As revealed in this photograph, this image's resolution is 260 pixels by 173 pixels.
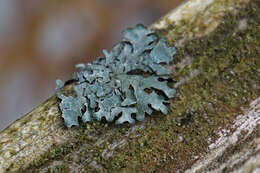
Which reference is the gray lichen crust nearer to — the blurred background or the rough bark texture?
the rough bark texture

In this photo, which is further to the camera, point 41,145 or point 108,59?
point 108,59

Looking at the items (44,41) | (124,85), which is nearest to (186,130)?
(124,85)

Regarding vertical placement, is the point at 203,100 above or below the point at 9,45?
below

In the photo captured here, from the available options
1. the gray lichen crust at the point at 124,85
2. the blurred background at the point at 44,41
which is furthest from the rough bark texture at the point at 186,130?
the blurred background at the point at 44,41

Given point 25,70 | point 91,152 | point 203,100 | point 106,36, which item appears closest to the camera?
point 91,152

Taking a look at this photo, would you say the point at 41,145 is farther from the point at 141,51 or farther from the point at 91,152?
the point at 141,51

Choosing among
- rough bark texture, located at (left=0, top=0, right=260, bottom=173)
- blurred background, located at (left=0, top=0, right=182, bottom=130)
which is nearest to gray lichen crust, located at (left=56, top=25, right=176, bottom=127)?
rough bark texture, located at (left=0, top=0, right=260, bottom=173)

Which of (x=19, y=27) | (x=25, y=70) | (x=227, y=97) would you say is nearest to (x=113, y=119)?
(x=227, y=97)

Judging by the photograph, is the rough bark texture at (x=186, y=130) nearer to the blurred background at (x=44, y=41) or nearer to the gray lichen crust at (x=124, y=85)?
the gray lichen crust at (x=124, y=85)
